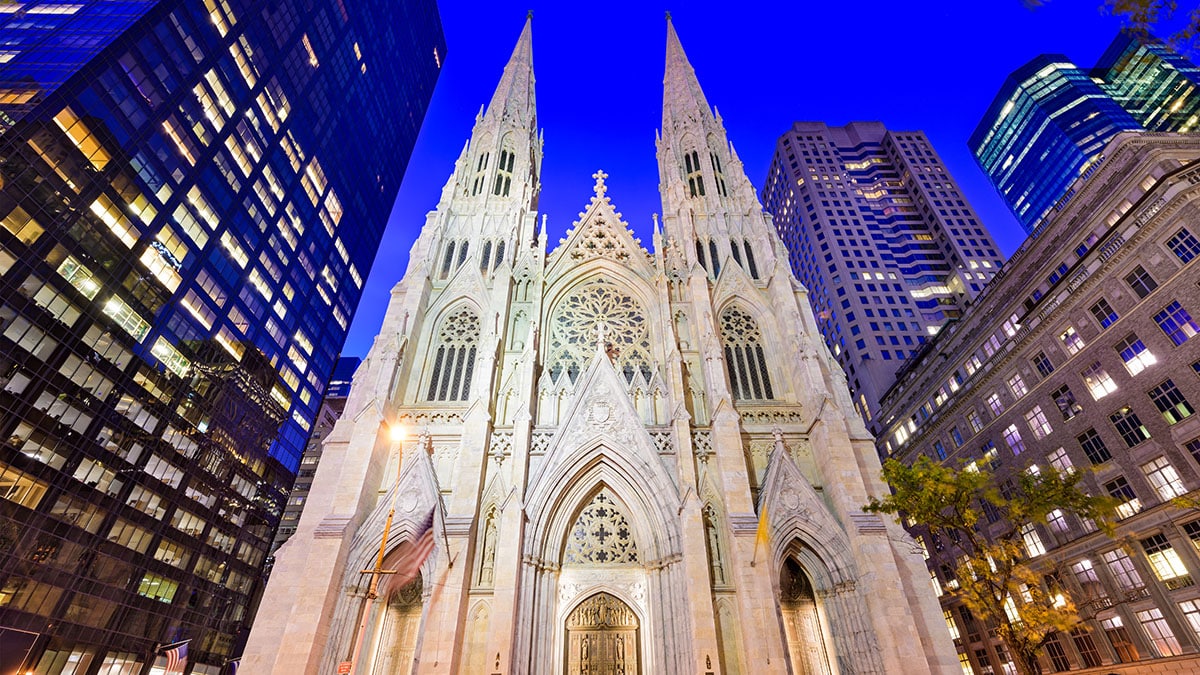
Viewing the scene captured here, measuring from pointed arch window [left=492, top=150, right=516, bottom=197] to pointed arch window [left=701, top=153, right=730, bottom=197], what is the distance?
41.1 ft

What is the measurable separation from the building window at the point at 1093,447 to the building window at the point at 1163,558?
164 inches

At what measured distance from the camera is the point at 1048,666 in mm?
30812

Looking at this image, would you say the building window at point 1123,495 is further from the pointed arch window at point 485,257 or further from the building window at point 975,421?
the pointed arch window at point 485,257

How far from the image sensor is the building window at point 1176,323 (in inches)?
930

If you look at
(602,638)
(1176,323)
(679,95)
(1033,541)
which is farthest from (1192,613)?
(679,95)

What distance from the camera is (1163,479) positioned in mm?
24656

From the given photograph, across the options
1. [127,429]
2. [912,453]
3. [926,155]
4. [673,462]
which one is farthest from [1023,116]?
[127,429]

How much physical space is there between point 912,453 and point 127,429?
2239 inches

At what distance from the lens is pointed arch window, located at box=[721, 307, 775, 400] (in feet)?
78.0

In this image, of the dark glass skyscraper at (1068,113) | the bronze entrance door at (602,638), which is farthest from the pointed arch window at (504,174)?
the dark glass skyscraper at (1068,113)

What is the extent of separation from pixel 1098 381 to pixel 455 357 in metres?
32.6

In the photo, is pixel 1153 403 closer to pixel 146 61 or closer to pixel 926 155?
pixel 146 61

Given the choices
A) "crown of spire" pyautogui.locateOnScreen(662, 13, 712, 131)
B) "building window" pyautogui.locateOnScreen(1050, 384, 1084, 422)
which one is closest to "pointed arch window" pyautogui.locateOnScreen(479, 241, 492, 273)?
"crown of spire" pyautogui.locateOnScreen(662, 13, 712, 131)

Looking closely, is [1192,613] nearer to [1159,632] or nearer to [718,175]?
[1159,632]
